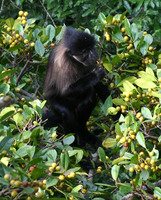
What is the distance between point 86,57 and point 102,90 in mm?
480

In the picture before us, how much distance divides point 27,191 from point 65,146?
882mm

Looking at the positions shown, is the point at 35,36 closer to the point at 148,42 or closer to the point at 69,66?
the point at 69,66

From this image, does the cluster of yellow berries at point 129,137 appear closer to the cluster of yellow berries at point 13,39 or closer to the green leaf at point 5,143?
the green leaf at point 5,143

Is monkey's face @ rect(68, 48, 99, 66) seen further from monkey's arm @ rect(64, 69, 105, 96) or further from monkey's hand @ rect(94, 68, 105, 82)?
monkey's hand @ rect(94, 68, 105, 82)

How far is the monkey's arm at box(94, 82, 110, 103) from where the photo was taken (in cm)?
359

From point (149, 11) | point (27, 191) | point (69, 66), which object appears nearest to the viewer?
point (27, 191)

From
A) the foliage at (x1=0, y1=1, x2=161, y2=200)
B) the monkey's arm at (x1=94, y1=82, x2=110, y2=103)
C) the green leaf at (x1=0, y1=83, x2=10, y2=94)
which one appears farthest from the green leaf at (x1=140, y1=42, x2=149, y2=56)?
the green leaf at (x1=0, y1=83, x2=10, y2=94)

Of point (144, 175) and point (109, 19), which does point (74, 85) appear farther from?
point (144, 175)

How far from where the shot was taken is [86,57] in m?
3.77

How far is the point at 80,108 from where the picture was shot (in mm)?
3740

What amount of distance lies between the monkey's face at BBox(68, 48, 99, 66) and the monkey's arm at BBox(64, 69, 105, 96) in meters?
0.15

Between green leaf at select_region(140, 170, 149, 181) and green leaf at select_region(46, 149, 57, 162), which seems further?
green leaf at select_region(140, 170, 149, 181)

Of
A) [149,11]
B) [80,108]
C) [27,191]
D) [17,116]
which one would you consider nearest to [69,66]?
[80,108]

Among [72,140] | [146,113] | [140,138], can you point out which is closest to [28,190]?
[72,140]
